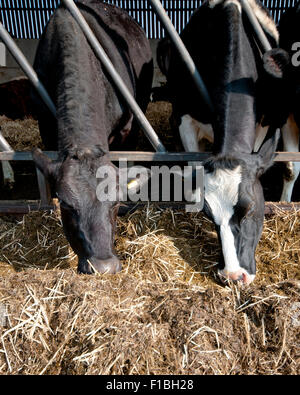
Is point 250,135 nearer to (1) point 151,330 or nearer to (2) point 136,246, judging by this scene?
(2) point 136,246

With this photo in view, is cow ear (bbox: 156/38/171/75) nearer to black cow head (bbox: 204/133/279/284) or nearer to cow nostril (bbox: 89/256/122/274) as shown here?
black cow head (bbox: 204/133/279/284)

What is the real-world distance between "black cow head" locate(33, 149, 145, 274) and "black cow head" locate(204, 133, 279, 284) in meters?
0.82

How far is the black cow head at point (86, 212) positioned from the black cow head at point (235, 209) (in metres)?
0.82

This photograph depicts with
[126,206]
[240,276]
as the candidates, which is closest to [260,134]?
[126,206]

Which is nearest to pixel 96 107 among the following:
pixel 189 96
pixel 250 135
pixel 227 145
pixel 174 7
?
pixel 227 145

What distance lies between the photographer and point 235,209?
2.79 meters

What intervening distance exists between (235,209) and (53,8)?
8093 mm

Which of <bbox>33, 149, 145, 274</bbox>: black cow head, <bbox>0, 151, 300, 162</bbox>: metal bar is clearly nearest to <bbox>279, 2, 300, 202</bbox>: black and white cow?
<bbox>0, 151, 300, 162</bbox>: metal bar

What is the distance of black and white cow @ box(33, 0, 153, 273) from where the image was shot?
2.60 m

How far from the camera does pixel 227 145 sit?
3018 millimetres

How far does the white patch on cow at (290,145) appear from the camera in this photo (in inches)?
171

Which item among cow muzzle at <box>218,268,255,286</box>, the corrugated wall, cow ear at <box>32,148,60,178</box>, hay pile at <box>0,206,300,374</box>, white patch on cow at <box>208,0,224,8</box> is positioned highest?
the corrugated wall

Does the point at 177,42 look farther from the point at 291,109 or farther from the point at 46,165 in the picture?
the point at 46,165

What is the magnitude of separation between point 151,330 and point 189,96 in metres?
3.10
